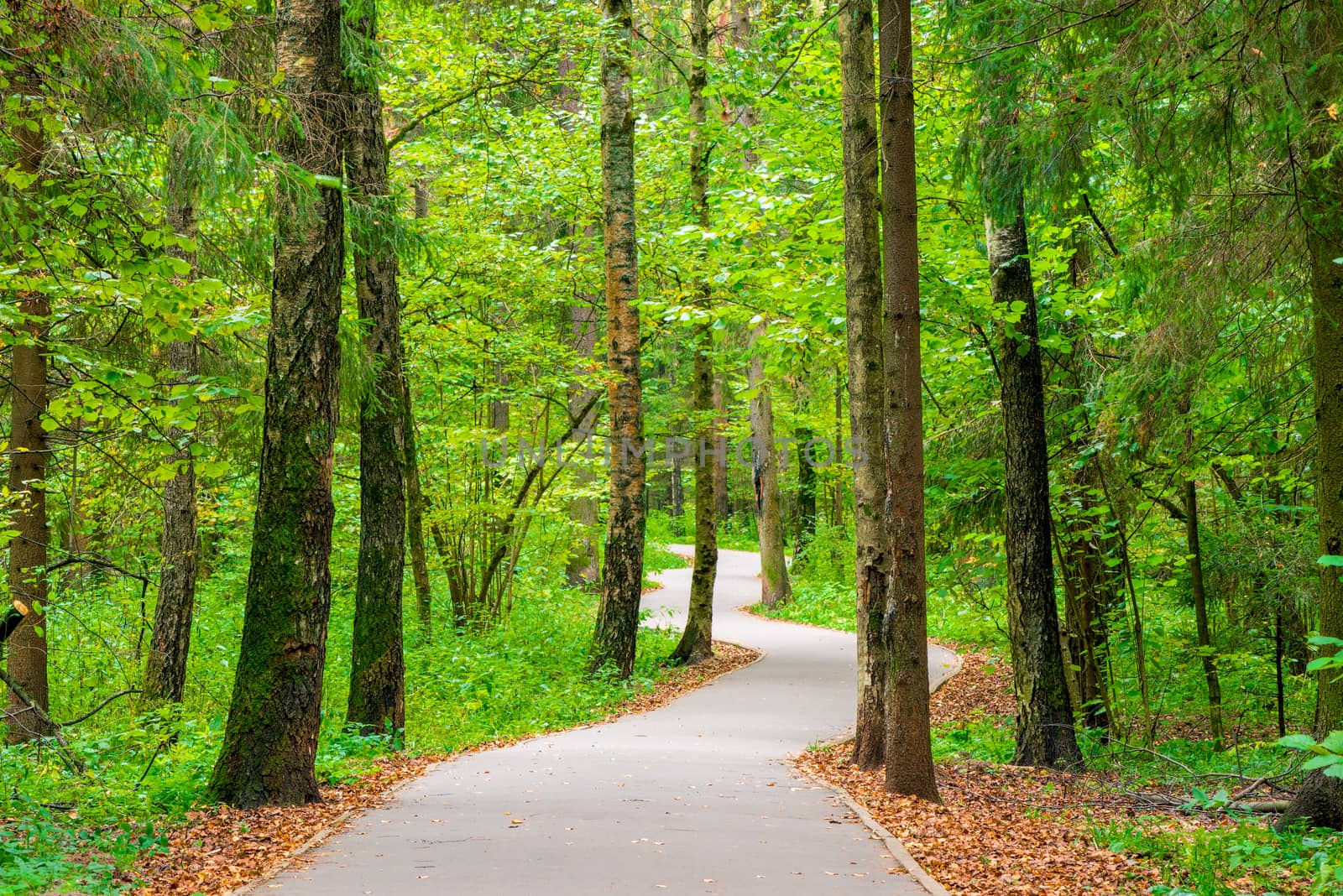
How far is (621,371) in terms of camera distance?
50.8 feet

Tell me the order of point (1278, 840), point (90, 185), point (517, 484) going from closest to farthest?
point (1278, 840)
point (90, 185)
point (517, 484)

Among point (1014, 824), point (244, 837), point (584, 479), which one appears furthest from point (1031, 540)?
point (584, 479)

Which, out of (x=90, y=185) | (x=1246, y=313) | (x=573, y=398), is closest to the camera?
(x=90, y=185)

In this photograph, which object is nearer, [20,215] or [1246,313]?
[20,215]

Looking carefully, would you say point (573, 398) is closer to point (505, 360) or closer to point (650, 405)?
point (505, 360)

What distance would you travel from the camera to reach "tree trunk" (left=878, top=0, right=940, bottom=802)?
25.3 ft

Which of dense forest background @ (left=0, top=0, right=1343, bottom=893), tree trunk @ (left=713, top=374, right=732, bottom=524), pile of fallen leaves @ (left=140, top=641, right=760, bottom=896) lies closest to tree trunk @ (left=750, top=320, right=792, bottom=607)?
tree trunk @ (left=713, top=374, right=732, bottom=524)

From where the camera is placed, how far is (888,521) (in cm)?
781

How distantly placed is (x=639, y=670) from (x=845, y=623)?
8.71 meters

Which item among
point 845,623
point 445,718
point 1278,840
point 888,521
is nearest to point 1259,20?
point 888,521

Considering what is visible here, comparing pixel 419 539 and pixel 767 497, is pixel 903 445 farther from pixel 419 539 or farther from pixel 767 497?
pixel 767 497

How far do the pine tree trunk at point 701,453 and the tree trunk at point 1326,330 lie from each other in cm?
1083

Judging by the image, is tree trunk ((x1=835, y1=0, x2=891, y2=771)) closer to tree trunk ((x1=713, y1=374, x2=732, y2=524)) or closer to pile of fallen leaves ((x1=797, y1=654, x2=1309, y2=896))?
pile of fallen leaves ((x1=797, y1=654, x2=1309, y2=896))

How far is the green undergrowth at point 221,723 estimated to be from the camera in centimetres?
573
